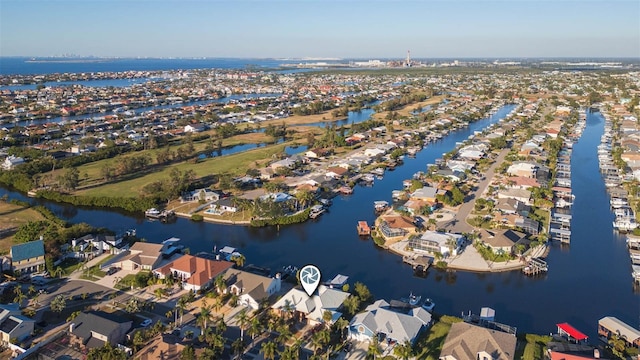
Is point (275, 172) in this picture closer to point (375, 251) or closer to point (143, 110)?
point (375, 251)

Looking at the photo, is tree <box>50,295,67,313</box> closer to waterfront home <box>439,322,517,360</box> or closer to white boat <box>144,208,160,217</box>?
white boat <box>144,208,160,217</box>

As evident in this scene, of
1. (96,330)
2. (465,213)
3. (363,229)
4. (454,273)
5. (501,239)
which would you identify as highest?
(501,239)

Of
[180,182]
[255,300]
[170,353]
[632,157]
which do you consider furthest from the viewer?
[632,157]

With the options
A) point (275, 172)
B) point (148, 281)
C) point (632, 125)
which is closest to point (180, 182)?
point (275, 172)

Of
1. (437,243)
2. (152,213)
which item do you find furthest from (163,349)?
(152,213)

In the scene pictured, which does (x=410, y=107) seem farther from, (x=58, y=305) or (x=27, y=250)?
(x=58, y=305)

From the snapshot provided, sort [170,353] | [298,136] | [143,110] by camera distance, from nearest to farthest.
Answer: [170,353], [298,136], [143,110]

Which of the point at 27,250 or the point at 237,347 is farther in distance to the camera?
the point at 27,250
